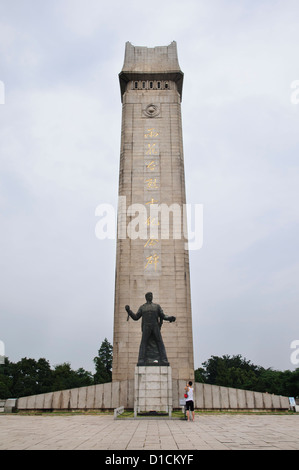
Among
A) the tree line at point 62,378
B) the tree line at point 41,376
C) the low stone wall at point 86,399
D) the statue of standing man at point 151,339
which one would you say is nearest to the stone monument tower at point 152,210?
the low stone wall at point 86,399

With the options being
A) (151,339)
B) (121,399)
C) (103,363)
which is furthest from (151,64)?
(103,363)

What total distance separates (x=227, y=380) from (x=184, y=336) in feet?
192

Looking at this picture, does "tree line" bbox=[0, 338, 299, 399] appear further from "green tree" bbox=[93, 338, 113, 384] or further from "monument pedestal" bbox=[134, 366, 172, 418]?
"monument pedestal" bbox=[134, 366, 172, 418]

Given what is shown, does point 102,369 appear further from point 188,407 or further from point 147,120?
point 188,407

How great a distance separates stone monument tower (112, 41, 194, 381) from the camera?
24.4 m

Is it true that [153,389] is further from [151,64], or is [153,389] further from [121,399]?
[151,64]

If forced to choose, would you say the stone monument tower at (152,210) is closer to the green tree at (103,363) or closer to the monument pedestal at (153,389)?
the monument pedestal at (153,389)

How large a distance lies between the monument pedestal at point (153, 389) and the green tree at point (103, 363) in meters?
54.5

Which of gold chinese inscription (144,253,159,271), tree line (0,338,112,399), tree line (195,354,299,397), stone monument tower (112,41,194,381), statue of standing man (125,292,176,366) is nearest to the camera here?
statue of standing man (125,292,176,366)

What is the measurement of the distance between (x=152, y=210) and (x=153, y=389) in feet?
50.5

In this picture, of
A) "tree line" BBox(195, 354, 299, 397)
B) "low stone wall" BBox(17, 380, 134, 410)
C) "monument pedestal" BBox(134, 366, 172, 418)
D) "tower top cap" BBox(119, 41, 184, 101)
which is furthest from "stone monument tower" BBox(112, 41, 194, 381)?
"tree line" BBox(195, 354, 299, 397)

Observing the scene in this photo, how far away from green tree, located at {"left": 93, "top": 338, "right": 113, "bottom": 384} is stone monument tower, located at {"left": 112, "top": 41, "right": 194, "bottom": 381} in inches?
1795

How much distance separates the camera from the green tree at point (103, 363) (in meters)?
66.6
